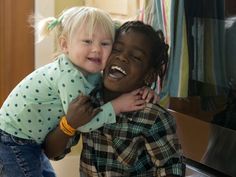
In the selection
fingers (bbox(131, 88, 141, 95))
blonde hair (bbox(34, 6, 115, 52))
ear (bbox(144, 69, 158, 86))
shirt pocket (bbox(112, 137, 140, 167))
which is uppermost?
A: blonde hair (bbox(34, 6, 115, 52))

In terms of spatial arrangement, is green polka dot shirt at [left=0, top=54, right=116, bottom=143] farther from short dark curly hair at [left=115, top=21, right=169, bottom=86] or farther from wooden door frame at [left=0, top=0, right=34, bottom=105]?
wooden door frame at [left=0, top=0, right=34, bottom=105]

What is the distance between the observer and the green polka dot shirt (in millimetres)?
967

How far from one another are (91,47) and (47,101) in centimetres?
17

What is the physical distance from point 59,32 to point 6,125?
0.85 feet

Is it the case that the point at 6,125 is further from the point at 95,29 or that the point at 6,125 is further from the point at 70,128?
the point at 95,29

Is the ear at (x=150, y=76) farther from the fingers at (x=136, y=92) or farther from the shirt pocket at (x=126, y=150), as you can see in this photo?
the shirt pocket at (x=126, y=150)

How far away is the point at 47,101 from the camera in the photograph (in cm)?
101

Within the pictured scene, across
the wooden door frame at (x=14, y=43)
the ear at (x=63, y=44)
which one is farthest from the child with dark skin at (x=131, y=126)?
the wooden door frame at (x=14, y=43)

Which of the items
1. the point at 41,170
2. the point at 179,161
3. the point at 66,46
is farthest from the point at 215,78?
the point at 41,170

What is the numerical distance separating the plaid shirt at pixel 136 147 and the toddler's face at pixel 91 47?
0.30 ft

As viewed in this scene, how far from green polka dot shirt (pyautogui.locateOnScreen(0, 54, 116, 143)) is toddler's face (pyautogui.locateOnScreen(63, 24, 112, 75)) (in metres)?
0.03

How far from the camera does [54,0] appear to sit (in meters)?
1.89

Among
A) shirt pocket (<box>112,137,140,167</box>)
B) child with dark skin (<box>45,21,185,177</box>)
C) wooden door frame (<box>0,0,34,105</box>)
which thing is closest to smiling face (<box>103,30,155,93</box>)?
child with dark skin (<box>45,21,185,177</box>)

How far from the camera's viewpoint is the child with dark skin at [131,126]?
94 centimetres
